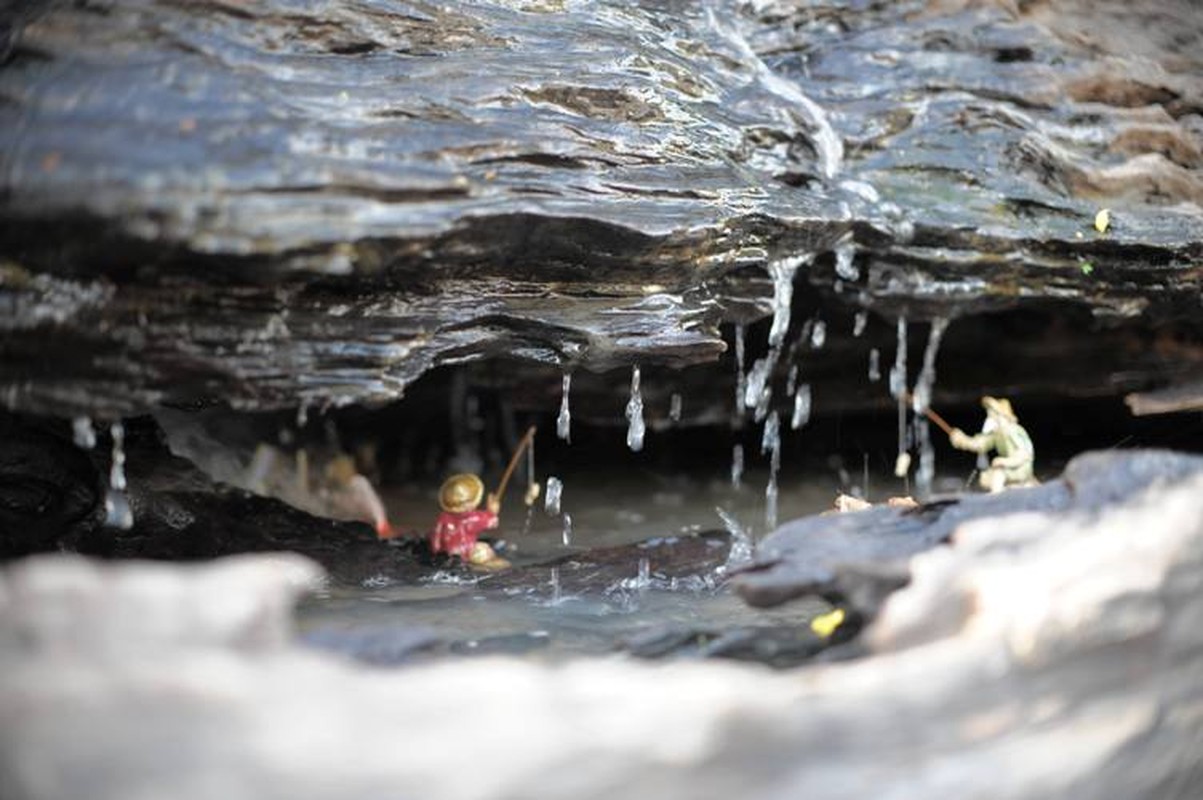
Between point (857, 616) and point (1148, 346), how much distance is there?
6.14 metres

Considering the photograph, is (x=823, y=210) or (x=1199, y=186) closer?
(x=823, y=210)

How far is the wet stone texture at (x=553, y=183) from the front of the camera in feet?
16.3

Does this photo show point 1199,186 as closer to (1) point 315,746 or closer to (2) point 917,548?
(2) point 917,548

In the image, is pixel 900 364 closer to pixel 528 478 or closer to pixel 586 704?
pixel 528 478

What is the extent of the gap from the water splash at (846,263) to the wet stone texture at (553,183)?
0.03 meters

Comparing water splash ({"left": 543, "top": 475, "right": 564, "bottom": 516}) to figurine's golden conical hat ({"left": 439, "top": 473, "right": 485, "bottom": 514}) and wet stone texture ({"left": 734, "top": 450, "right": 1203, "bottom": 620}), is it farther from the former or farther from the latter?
wet stone texture ({"left": 734, "top": 450, "right": 1203, "bottom": 620})

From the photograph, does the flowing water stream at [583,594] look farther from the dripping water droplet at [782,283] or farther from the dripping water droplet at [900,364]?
the dripping water droplet at [782,283]

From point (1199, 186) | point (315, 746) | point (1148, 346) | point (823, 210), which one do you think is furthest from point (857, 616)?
point (1148, 346)

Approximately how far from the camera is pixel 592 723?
322cm

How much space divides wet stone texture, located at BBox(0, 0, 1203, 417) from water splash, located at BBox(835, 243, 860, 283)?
3cm

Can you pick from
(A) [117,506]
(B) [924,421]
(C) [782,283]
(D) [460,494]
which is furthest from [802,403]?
(A) [117,506]

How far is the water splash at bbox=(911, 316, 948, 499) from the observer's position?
9.03 metres

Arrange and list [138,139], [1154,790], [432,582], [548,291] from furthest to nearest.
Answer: [432,582] < [548,291] < [138,139] < [1154,790]

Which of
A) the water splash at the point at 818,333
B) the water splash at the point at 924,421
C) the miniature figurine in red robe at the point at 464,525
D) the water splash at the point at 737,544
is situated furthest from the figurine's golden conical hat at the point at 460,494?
the water splash at the point at 924,421
